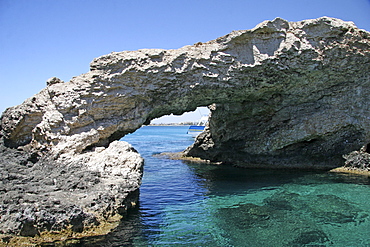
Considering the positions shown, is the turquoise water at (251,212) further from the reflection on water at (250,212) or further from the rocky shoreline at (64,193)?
the rocky shoreline at (64,193)

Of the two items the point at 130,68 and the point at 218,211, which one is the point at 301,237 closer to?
the point at 218,211

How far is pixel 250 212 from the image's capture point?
10.3 meters

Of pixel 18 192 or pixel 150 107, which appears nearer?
pixel 18 192

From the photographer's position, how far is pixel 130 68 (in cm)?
Result: 1279

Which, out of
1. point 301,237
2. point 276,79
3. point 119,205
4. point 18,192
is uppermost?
point 276,79

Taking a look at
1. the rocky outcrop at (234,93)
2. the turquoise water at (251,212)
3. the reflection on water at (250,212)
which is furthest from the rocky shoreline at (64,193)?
the turquoise water at (251,212)

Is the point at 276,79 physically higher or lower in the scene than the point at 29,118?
higher

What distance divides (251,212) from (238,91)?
684cm

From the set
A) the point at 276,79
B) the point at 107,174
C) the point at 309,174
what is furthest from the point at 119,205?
the point at 309,174

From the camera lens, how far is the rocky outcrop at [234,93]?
474 inches

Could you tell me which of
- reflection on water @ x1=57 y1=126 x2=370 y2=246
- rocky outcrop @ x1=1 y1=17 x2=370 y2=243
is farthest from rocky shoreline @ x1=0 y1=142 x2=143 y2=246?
reflection on water @ x1=57 y1=126 x2=370 y2=246

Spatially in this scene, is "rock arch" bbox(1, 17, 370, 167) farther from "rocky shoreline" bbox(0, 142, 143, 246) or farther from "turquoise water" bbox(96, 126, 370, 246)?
"turquoise water" bbox(96, 126, 370, 246)

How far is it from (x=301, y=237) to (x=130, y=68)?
9.33 meters

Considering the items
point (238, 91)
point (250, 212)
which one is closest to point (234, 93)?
point (238, 91)
